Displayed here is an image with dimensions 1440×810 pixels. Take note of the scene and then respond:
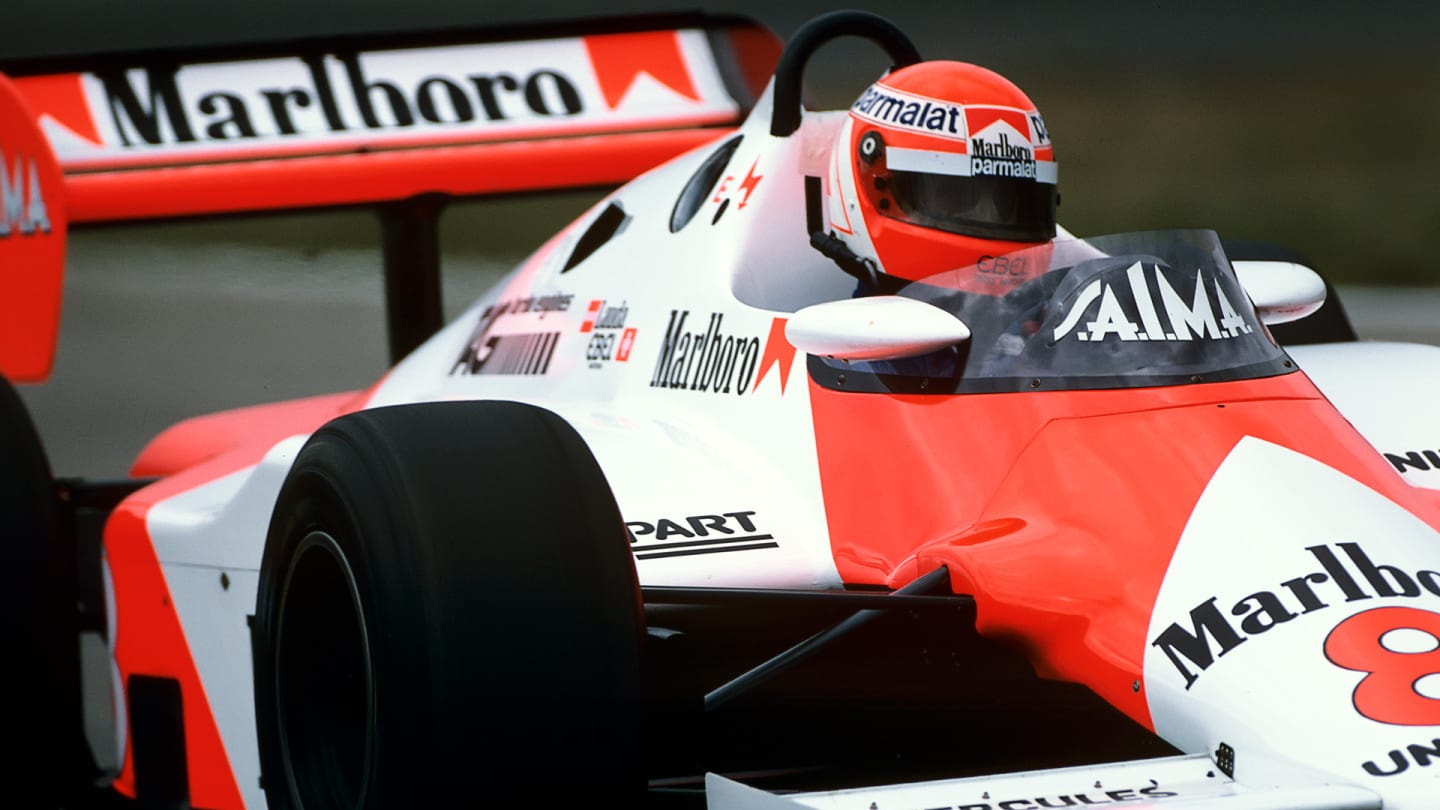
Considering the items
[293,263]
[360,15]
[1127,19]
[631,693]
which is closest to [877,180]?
[631,693]

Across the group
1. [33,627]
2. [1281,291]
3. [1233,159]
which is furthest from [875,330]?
[1233,159]

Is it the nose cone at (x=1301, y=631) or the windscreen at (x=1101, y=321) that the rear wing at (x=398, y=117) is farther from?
the nose cone at (x=1301, y=631)

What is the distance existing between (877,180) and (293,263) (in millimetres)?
13952

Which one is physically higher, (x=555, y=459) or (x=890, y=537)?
(x=555, y=459)

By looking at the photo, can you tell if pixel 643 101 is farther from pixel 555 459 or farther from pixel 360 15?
pixel 360 15

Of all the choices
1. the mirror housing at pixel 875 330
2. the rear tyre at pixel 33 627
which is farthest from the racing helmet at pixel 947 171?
the rear tyre at pixel 33 627

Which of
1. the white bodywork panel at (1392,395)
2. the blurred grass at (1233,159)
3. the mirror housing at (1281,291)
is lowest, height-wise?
the blurred grass at (1233,159)

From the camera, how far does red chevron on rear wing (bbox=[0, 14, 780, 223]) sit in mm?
5082

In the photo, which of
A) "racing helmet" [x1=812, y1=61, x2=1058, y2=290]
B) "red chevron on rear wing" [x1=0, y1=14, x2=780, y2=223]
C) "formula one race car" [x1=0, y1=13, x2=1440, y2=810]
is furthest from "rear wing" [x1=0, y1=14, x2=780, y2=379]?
"racing helmet" [x1=812, y1=61, x2=1058, y2=290]

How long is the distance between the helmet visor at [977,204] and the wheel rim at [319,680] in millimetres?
1161

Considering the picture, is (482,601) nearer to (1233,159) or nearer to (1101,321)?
(1101,321)

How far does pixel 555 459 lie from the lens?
286 centimetres

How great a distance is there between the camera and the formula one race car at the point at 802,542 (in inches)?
104

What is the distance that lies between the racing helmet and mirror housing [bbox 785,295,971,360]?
376 millimetres
